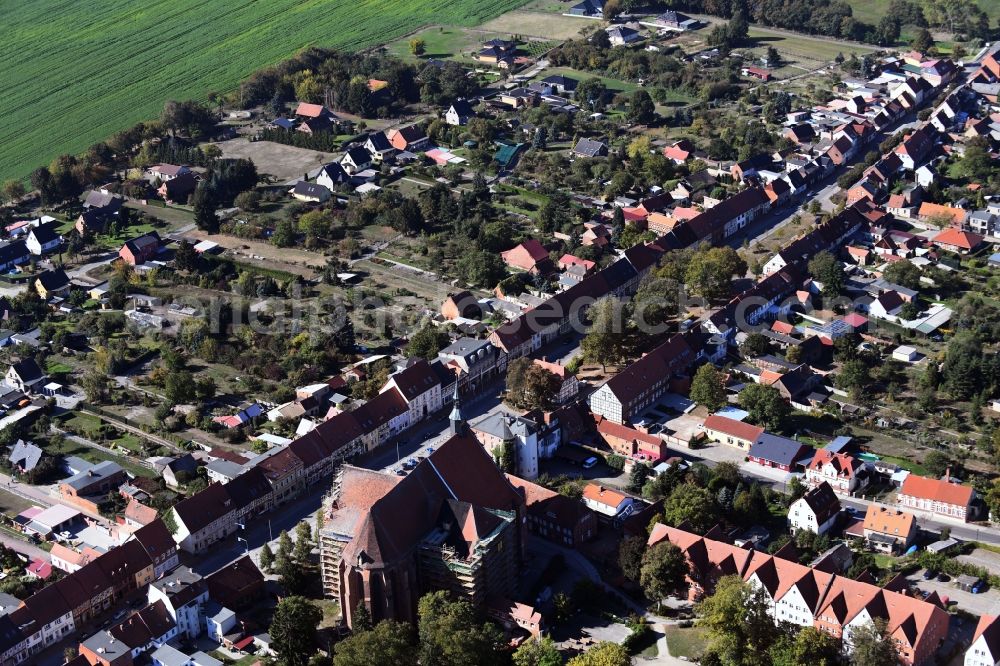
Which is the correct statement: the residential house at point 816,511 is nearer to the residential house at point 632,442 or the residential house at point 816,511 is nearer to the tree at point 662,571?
the tree at point 662,571

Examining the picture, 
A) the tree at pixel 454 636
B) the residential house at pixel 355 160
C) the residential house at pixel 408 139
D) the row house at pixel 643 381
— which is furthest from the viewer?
the residential house at pixel 408 139

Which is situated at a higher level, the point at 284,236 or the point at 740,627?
the point at 284,236

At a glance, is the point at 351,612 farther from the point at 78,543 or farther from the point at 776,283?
the point at 776,283

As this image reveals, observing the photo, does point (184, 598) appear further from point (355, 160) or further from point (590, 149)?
point (590, 149)

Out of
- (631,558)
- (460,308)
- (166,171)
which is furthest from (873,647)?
(166,171)

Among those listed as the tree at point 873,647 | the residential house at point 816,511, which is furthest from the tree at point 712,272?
the tree at point 873,647
